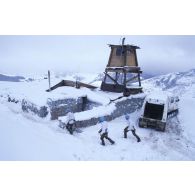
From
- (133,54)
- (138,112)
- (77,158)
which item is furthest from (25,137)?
(133,54)

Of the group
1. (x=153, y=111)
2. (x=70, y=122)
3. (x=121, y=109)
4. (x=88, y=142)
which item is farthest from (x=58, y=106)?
(x=153, y=111)

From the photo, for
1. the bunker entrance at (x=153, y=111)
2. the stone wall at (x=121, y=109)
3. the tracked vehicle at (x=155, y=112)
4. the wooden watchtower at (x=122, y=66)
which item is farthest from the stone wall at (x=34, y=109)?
the wooden watchtower at (x=122, y=66)

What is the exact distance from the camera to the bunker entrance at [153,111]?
18.3 metres

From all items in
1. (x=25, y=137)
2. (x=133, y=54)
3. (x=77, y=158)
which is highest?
(x=133, y=54)

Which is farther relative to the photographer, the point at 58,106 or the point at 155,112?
the point at 155,112

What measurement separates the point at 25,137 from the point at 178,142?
33.7 ft

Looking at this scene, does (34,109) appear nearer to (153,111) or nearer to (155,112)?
(153,111)

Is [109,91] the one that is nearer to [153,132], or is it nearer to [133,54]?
[133,54]

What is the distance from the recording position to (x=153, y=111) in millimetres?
18750

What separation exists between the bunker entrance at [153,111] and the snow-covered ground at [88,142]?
4.12 ft

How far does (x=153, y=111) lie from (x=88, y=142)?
768 centimetres

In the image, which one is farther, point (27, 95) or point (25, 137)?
point (27, 95)

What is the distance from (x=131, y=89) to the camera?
22781mm

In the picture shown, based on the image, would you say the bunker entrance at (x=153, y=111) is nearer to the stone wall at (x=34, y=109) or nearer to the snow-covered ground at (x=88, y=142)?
the snow-covered ground at (x=88, y=142)
